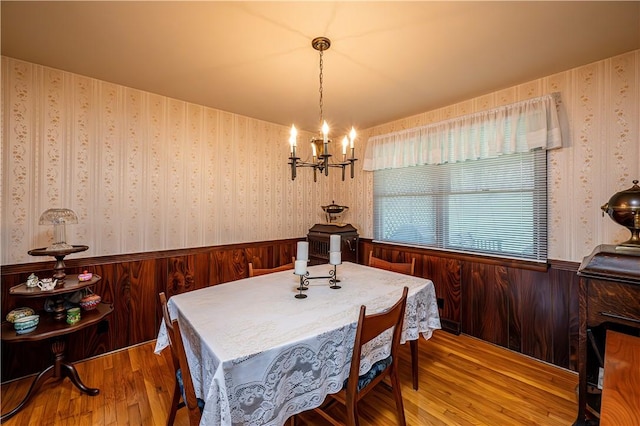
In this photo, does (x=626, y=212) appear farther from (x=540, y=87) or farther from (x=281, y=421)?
(x=281, y=421)

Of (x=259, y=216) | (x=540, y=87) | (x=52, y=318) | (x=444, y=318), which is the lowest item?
(x=444, y=318)

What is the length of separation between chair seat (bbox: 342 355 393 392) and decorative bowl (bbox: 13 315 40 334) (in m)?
2.10

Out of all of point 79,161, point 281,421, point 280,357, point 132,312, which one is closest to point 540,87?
point 280,357

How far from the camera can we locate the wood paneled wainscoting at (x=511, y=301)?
2.25 meters

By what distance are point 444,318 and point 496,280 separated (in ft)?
2.33

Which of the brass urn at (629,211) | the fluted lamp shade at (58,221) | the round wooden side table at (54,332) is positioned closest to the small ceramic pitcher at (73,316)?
the round wooden side table at (54,332)

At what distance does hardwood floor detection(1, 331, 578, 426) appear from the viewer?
1.72 meters

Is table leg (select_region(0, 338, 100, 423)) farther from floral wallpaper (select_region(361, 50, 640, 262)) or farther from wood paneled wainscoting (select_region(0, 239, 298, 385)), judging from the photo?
floral wallpaper (select_region(361, 50, 640, 262))

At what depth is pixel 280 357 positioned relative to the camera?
1.13 metres

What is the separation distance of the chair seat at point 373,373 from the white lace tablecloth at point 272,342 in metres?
0.05

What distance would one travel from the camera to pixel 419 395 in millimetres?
1941

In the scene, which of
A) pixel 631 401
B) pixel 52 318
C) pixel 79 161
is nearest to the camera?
pixel 631 401

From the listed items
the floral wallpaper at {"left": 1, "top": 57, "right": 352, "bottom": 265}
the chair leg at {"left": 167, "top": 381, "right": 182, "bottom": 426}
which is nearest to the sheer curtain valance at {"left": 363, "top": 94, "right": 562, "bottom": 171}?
the floral wallpaper at {"left": 1, "top": 57, "right": 352, "bottom": 265}

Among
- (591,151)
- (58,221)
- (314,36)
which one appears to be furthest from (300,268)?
(591,151)
